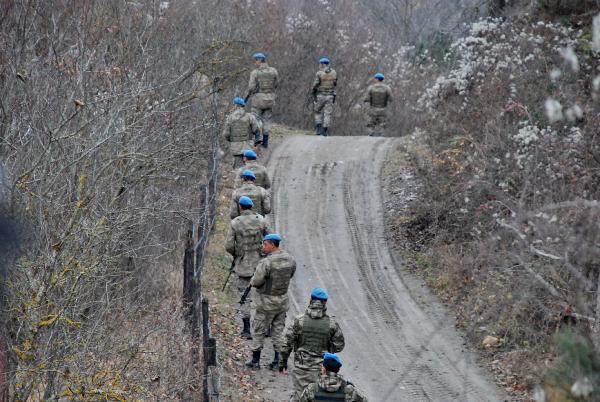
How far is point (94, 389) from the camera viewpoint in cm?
962

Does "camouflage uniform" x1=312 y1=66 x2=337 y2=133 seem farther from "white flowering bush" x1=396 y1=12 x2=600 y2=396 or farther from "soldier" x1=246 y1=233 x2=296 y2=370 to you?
"soldier" x1=246 y1=233 x2=296 y2=370

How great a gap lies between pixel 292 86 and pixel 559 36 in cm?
1406

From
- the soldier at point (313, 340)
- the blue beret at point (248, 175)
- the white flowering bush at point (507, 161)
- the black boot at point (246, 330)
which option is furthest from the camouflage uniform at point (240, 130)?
the soldier at point (313, 340)

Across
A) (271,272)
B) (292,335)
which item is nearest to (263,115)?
(271,272)

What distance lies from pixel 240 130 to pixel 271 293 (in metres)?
7.55

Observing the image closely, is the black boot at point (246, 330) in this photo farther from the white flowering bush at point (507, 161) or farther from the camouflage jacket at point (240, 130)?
the camouflage jacket at point (240, 130)

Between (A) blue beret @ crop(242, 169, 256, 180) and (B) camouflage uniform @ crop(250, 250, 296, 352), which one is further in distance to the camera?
(A) blue beret @ crop(242, 169, 256, 180)

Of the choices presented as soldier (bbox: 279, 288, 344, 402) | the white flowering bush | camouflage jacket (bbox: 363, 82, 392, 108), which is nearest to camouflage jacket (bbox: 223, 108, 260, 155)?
the white flowering bush

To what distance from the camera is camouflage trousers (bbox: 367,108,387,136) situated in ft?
83.0

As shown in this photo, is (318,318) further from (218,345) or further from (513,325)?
(513,325)

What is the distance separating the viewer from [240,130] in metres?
19.9

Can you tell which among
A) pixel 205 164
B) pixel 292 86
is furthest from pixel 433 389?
pixel 292 86

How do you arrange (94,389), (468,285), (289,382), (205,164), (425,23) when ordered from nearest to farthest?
(94,389) < (289,382) < (468,285) < (205,164) < (425,23)

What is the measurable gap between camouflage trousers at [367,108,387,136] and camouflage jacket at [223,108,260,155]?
5.96m
